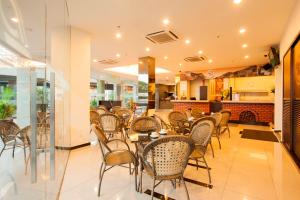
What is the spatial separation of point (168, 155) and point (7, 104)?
1545 millimetres

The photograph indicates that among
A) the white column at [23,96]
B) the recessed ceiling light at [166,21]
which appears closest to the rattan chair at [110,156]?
the white column at [23,96]

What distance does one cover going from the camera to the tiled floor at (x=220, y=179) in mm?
2332

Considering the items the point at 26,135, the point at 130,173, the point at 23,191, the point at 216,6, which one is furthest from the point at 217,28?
the point at 23,191

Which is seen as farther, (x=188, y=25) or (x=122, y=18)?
(x=188, y=25)

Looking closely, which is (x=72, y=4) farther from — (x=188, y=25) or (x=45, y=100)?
(x=188, y=25)

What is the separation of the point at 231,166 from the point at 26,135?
3333 mm

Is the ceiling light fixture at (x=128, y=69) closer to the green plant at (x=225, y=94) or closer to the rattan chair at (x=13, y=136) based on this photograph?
the green plant at (x=225, y=94)

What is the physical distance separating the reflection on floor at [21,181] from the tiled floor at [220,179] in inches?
8.1

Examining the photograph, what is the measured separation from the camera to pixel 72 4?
3.51 m

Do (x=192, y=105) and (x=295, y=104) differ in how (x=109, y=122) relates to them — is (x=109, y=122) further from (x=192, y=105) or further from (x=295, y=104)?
(x=192, y=105)

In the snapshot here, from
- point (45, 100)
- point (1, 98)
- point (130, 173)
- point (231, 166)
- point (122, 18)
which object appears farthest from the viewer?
point (122, 18)

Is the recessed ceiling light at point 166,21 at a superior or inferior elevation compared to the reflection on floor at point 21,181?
superior

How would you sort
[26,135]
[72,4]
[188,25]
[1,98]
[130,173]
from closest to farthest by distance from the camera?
[1,98] → [26,135] → [130,173] → [72,4] → [188,25]

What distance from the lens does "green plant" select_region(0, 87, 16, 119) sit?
1425 mm
